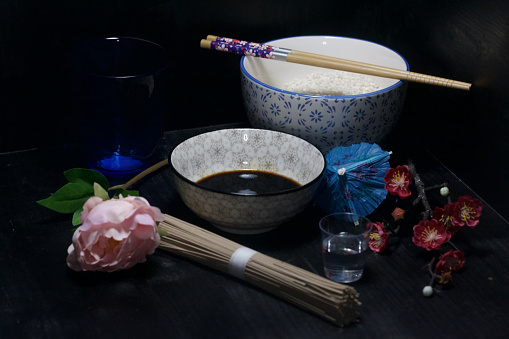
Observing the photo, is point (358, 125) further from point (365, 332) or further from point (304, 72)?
point (365, 332)

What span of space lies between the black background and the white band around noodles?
0.37 meters

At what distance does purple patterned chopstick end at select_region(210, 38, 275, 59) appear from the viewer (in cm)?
94

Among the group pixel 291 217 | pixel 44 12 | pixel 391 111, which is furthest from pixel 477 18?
pixel 44 12

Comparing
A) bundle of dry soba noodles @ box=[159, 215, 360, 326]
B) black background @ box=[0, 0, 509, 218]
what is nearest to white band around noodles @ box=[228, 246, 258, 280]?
bundle of dry soba noodles @ box=[159, 215, 360, 326]

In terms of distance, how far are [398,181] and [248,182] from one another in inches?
8.0

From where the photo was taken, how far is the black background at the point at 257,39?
0.86 m

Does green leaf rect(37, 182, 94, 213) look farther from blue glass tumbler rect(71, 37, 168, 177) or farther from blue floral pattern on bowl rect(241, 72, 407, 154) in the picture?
blue floral pattern on bowl rect(241, 72, 407, 154)

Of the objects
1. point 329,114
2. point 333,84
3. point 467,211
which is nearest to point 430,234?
point 467,211

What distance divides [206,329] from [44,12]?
54cm

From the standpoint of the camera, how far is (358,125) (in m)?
0.87

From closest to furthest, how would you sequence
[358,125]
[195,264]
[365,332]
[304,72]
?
[365,332] < [195,264] < [358,125] < [304,72]

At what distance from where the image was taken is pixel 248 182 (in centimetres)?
87

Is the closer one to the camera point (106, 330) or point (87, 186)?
point (106, 330)

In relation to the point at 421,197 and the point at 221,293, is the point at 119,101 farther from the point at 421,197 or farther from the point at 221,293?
the point at 421,197
